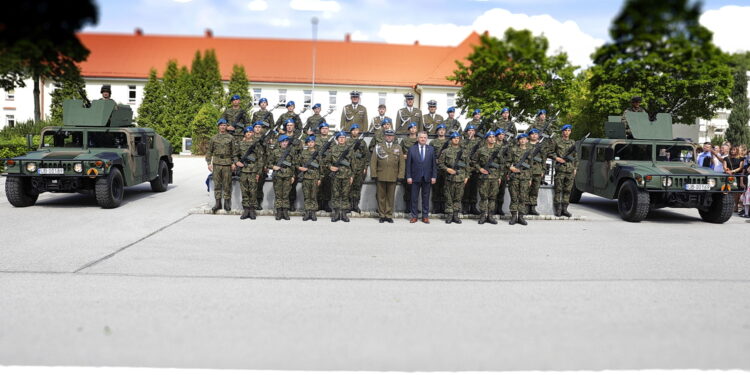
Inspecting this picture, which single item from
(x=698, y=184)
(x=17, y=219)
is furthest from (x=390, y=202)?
(x=17, y=219)

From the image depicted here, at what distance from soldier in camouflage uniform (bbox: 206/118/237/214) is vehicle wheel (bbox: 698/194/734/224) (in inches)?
367

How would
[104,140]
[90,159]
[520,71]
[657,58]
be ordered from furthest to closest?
[104,140] < [90,159] < [520,71] < [657,58]

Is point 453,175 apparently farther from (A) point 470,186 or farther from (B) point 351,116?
(B) point 351,116

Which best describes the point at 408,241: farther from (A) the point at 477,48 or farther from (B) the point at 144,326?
(A) the point at 477,48

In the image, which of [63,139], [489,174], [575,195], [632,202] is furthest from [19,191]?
[575,195]

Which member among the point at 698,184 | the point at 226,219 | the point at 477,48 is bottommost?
the point at 226,219

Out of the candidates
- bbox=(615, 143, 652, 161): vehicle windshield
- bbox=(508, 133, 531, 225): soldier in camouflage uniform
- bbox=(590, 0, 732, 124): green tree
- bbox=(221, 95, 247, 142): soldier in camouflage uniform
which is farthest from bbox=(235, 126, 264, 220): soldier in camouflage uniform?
bbox=(590, 0, 732, 124): green tree

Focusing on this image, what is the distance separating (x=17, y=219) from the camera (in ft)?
33.3

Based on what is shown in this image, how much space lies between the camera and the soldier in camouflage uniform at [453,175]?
36.3ft

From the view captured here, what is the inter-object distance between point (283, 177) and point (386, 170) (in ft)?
6.31

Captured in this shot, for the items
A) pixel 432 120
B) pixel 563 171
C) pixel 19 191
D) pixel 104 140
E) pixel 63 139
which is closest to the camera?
pixel 19 191

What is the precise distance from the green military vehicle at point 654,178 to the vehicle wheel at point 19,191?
36.5ft

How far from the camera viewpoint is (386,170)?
11016 millimetres

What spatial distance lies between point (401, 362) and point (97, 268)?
164 inches
